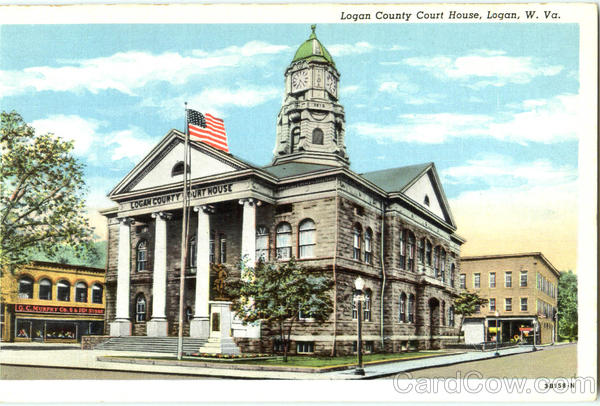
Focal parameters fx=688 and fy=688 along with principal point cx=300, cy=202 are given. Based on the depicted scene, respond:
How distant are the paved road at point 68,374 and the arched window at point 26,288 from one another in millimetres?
7204

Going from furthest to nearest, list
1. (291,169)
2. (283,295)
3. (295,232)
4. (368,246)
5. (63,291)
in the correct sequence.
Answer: (63,291)
(291,169)
(368,246)
(295,232)
(283,295)

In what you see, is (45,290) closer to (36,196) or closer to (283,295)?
(36,196)

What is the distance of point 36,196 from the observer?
28266 mm

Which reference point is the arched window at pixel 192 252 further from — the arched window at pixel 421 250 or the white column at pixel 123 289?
the arched window at pixel 421 250

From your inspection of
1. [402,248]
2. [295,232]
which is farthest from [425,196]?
[295,232]

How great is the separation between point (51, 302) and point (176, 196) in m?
10.5

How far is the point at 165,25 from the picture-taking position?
23688 millimetres

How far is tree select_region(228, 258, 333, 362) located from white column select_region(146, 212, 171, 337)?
6741 mm

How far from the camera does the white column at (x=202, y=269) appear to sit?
107 feet

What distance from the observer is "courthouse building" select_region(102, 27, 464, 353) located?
31.5 meters

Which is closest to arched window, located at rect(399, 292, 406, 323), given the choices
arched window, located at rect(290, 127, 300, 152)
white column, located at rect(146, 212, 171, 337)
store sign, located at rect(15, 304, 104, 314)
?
arched window, located at rect(290, 127, 300, 152)

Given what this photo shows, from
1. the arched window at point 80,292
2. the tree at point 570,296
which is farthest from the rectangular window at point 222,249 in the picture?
the tree at point 570,296
